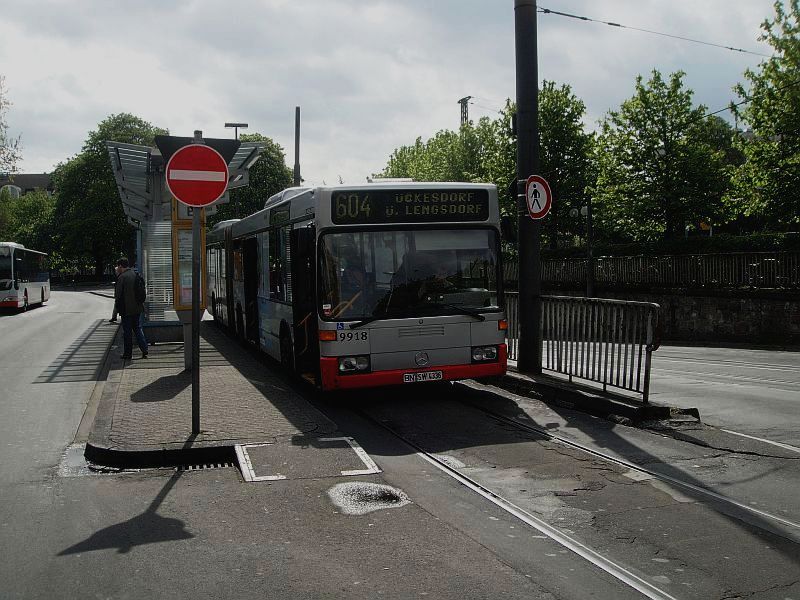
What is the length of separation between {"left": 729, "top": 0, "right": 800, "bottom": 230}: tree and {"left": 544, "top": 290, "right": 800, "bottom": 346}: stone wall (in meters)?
3.14

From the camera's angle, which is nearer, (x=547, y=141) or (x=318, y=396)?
(x=318, y=396)

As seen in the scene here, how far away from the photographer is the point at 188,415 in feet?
29.5

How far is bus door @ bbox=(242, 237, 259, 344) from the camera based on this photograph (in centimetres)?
1501

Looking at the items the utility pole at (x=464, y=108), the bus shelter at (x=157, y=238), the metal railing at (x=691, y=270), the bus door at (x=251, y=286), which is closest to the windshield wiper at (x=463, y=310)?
the bus door at (x=251, y=286)

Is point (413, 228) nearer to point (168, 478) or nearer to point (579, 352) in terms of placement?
point (579, 352)

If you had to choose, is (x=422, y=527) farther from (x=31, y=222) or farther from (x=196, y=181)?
(x=31, y=222)

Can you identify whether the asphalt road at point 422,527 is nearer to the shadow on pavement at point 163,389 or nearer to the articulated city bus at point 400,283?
the articulated city bus at point 400,283

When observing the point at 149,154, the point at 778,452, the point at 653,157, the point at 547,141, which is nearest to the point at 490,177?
the point at 547,141

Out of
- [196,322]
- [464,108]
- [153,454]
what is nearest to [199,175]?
[196,322]

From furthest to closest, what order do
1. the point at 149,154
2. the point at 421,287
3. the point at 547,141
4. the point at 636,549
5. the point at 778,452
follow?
the point at 547,141 → the point at 149,154 → the point at 421,287 → the point at 778,452 → the point at 636,549

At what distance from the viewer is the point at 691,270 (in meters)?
29.6

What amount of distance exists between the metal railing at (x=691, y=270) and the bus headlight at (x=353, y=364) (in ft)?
65.2

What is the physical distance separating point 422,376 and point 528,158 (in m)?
3.51

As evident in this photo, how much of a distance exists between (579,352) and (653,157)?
2722cm
